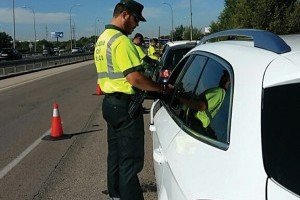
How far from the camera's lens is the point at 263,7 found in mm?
26656

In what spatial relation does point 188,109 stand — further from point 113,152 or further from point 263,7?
point 263,7

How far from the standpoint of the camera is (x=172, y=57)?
1133cm

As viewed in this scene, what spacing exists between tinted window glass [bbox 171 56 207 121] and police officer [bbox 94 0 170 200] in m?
0.27

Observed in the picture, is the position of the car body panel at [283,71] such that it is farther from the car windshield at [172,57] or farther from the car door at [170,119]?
the car windshield at [172,57]

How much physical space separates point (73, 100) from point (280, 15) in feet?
48.9

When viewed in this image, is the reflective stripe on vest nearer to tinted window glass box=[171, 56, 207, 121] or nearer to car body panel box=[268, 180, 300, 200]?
tinted window glass box=[171, 56, 207, 121]

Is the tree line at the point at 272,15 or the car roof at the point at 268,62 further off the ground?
the tree line at the point at 272,15

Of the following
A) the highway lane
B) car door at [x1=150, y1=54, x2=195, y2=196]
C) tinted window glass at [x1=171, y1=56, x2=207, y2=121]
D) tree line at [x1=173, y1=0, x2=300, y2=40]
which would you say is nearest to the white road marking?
the highway lane

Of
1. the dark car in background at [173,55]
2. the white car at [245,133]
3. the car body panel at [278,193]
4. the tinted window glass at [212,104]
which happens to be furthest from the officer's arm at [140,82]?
the dark car in background at [173,55]

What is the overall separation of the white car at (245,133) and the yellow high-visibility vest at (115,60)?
1.27 meters

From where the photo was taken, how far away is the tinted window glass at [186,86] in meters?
3.32

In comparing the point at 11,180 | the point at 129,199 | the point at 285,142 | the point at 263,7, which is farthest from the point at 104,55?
the point at 263,7

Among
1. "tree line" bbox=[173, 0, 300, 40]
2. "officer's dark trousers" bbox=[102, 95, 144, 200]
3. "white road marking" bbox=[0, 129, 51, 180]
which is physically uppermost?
"tree line" bbox=[173, 0, 300, 40]

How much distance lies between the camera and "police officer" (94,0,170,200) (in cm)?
407
